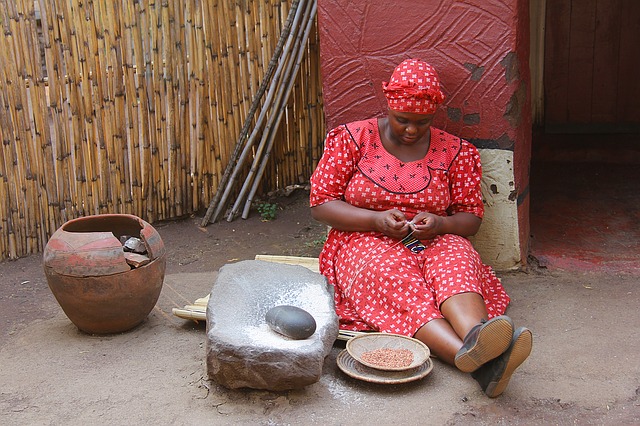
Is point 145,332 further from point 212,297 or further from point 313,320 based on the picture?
point 313,320

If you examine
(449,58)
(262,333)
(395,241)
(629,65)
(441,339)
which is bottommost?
(441,339)

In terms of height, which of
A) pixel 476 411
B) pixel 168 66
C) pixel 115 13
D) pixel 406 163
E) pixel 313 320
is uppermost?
pixel 115 13

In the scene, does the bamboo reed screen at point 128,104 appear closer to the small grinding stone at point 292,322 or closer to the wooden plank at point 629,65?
the small grinding stone at point 292,322

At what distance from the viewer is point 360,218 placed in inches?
138

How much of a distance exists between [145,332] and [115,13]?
212 cm

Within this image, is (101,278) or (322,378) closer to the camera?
(322,378)

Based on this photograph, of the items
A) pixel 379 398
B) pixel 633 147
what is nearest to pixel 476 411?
pixel 379 398

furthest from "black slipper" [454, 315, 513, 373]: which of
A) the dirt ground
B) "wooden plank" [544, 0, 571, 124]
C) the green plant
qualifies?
"wooden plank" [544, 0, 571, 124]

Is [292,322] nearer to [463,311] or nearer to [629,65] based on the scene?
[463,311]

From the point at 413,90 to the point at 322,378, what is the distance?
130 centimetres

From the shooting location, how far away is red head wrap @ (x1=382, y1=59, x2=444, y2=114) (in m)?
3.37

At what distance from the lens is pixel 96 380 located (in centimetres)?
307

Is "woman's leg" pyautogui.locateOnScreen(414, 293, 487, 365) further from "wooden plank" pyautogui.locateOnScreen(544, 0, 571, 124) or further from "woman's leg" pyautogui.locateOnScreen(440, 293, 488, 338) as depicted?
"wooden plank" pyautogui.locateOnScreen(544, 0, 571, 124)

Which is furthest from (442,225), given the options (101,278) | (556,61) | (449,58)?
(556,61)
